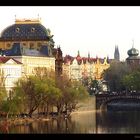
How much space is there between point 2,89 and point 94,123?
6.04 ft

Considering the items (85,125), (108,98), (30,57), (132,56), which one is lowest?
(85,125)

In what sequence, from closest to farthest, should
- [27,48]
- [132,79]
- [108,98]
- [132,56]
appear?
[132,56] < [132,79] < [27,48] < [108,98]

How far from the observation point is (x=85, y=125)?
31.3 ft

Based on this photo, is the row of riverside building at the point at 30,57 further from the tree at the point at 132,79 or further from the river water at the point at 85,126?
the river water at the point at 85,126

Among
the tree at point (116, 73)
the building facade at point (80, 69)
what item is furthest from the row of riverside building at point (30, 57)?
the tree at point (116, 73)

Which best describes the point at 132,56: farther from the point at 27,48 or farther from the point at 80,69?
the point at 80,69

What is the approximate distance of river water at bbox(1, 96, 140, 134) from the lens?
8273 millimetres

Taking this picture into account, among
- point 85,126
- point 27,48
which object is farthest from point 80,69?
Answer: point 85,126

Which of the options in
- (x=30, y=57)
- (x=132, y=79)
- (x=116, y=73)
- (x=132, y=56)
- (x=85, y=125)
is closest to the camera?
(x=132, y=56)

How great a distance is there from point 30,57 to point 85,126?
419cm

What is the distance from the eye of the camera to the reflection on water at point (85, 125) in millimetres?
8352

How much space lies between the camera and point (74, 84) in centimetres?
1139
